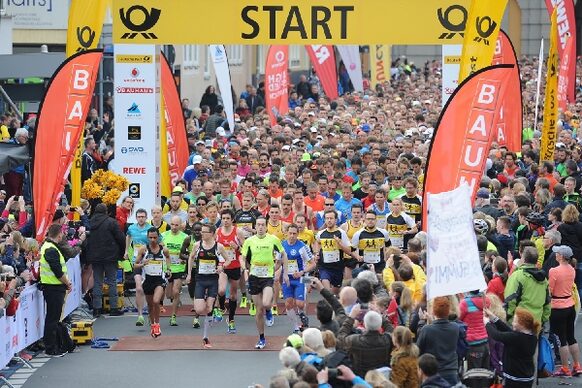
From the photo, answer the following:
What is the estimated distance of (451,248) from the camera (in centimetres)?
1435

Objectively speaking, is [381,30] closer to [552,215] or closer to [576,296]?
[552,215]

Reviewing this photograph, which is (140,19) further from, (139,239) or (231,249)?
(231,249)

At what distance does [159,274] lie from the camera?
66.7 ft

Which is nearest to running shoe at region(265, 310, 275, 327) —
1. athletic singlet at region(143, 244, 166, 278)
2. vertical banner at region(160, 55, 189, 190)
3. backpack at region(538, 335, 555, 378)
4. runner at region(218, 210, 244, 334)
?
runner at region(218, 210, 244, 334)

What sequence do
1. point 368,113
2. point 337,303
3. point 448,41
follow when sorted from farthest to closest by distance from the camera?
point 368,113, point 448,41, point 337,303

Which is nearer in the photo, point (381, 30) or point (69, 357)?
point (69, 357)

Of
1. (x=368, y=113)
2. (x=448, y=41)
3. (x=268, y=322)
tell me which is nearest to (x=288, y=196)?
(x=268, y=322)

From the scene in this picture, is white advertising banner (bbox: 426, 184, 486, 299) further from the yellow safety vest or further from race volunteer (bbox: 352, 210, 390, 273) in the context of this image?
race volunteer (bbox: 352, 210, 390, 273)

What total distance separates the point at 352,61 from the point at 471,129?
24.9 meters

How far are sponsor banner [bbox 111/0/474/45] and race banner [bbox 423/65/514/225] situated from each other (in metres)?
4.34

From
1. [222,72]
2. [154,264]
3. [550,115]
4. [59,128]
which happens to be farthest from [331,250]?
[222,72]

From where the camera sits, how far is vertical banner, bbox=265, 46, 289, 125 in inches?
1467

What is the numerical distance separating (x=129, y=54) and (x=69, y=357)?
7610 millimetres

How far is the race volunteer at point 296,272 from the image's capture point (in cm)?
2023
